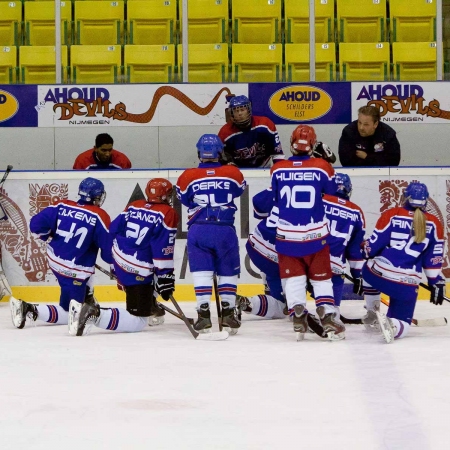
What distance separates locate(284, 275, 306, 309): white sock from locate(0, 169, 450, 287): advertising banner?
6.61ft

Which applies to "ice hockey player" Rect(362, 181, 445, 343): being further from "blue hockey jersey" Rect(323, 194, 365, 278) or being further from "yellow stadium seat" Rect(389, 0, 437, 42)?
"yellow stadium seat" Rect(389, 0, 437, 42)

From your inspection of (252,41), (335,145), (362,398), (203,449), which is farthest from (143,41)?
(203,449)

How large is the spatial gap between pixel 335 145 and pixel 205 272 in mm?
3263

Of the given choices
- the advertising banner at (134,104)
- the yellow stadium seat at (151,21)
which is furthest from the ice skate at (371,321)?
the yellow stadium seat at (151,21)

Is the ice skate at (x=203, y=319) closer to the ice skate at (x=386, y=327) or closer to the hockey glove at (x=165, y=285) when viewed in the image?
the hockey glove at (x=165, y=285)

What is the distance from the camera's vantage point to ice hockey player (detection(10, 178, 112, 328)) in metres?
6.02

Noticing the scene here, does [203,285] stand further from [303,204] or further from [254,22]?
[254,22]

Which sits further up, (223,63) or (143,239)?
(223,63)

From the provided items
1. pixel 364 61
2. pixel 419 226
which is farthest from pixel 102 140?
pixel 419 226

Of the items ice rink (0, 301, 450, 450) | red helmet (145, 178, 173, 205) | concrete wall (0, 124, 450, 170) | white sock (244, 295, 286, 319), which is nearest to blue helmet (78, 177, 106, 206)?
red helmet (145, 178, 173, 205)

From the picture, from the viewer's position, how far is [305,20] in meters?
8.66

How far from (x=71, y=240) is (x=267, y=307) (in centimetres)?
135

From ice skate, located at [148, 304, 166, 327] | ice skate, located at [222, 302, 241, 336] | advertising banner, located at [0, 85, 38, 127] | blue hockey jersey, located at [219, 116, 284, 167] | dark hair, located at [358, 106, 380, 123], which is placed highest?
advertising banner, located at [0, 85, 38, 127]

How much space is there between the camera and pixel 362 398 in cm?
369
